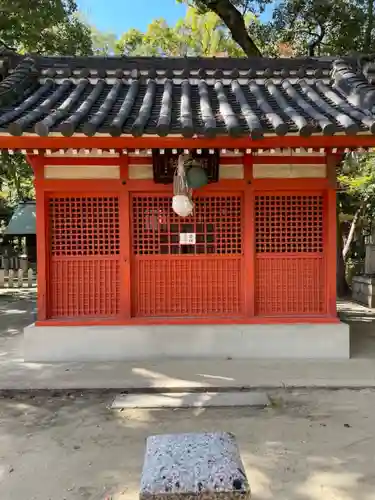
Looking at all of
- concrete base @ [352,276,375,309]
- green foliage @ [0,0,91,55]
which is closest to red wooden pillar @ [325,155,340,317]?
concrete base @ [352,276,375,309]

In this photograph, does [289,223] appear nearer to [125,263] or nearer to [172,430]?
[125,263]

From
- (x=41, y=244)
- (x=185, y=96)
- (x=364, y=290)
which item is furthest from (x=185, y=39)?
(x=41, y=244)

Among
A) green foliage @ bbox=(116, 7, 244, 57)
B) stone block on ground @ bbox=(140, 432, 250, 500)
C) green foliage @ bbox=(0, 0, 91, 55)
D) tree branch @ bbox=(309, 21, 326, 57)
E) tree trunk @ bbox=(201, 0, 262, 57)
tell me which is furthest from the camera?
green foliage @ bbox=(116, 7, 244, 57)

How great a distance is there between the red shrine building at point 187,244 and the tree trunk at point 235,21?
19.1 feet

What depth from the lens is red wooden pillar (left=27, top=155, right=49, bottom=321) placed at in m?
6.77

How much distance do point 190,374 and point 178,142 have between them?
Result: 3.12m

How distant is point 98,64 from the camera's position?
757 cm

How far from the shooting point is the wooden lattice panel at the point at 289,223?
7.03m

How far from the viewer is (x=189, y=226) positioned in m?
7.02

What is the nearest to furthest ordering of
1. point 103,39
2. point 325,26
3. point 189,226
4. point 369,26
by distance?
point 189,226 → point 369,26 → point 325,26 → point 103,39

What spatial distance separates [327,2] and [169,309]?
31.0ft

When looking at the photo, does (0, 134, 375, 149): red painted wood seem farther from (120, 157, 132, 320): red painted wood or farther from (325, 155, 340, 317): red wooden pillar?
(120, 157, 132, 320): red painted wood

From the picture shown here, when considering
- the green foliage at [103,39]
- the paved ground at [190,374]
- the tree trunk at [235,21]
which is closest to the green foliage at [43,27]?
the tree trunk at [235,21]

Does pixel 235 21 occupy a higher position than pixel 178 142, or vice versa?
pixel 235 21
